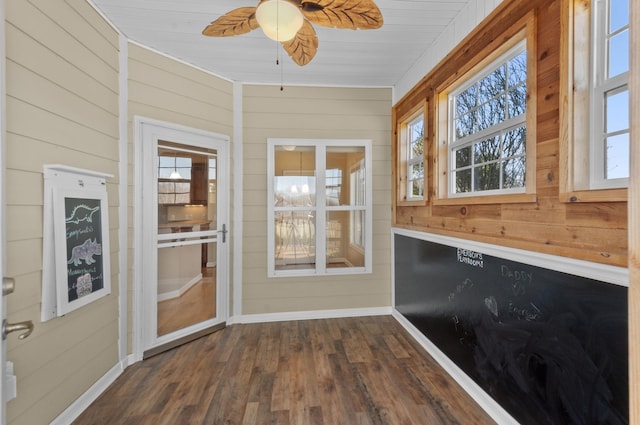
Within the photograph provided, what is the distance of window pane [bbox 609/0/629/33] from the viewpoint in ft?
4.17

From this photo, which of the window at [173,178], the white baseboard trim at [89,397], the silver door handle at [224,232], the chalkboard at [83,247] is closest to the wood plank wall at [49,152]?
the white baseboard trim at [89,397]

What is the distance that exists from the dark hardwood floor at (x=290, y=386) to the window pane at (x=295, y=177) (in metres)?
1.52

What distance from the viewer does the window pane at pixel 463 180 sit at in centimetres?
230

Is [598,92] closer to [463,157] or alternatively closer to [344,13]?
[463,157]

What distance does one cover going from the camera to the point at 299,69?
312cm

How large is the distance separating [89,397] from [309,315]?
207 cm

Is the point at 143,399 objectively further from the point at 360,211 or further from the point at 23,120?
the point at 360,211

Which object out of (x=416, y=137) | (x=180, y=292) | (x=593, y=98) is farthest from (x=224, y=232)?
(x=593, y=98)

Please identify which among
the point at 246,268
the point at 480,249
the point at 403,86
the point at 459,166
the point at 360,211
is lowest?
the point at 246,268

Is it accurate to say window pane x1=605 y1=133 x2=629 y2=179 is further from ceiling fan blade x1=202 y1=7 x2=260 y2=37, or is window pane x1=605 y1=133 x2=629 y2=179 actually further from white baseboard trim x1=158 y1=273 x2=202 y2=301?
white baseboard trim x1=158 y1=273 x2=202 y2=301

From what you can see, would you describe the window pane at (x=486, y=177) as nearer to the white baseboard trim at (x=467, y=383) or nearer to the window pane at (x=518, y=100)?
the window pane at (x=518, y=100)

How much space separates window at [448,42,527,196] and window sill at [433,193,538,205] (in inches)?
3.1

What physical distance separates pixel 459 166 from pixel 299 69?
1.93 metres

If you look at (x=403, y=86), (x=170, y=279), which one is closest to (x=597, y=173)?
(x=403, y=86)
